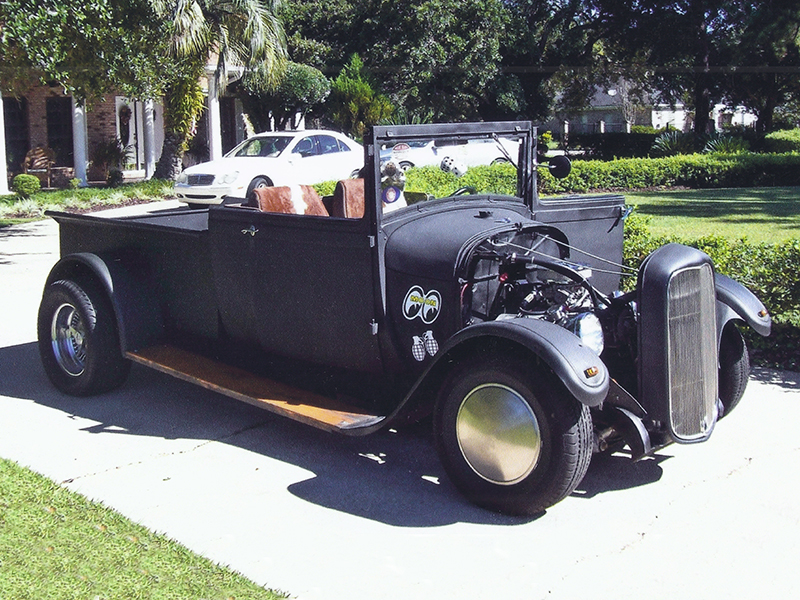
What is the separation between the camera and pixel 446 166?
512cm

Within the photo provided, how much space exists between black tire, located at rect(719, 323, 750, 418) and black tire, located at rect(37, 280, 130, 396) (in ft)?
12.5

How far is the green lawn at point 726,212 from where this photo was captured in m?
13.0

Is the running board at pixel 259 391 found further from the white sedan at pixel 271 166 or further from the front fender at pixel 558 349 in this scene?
the white sedan at pixel 271 166

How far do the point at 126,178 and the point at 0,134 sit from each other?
644 centimetres

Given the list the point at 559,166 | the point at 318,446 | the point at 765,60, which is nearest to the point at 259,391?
the point at 318,446

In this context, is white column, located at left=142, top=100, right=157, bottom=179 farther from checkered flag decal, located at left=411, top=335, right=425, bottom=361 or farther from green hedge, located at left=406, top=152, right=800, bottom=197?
checkered flag decal, located at left=411, top=335, right=425, bottom=361

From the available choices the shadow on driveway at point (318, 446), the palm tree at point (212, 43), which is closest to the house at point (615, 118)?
the palm tree at point (212, 43)

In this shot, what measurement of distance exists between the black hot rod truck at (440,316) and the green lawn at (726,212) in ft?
20.0

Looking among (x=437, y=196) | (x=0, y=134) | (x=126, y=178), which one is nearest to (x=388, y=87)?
(x=126, y=178)

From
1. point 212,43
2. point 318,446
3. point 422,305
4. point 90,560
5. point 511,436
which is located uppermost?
point 212,43

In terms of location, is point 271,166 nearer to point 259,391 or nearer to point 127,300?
point 127,300

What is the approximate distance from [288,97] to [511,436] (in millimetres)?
24625

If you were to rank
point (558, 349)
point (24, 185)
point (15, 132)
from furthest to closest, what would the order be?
point (15, 132)
point (24, 185)
point (558, 349)

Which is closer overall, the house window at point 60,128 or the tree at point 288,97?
the house window at point 60,128
